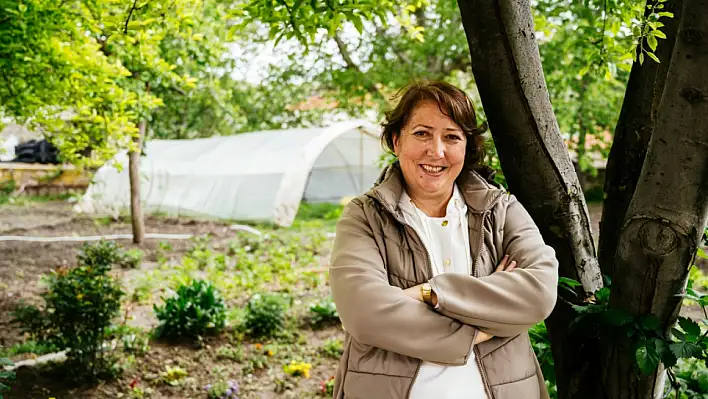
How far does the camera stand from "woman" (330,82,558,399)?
1.62 meters

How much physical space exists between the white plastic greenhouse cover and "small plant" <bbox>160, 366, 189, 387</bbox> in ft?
25.0

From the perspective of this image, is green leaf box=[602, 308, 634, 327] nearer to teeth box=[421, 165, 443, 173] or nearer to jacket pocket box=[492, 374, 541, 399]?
jacket pocket box=[492, 374, 541, 399]

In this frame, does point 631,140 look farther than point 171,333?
No

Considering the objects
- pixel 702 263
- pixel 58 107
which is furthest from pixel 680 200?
pixel 702 263

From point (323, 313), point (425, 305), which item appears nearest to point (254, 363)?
point (323, 313)

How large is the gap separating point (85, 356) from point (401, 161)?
3033 mm

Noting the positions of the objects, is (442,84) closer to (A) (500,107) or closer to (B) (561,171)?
(A) (500,107)

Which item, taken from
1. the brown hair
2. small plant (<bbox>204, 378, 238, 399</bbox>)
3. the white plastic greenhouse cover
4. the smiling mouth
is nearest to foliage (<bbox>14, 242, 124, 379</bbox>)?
small plant (<bbox>204, 378, 238, 399</bbox>)

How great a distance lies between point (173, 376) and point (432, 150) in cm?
312

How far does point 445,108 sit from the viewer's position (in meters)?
1.83

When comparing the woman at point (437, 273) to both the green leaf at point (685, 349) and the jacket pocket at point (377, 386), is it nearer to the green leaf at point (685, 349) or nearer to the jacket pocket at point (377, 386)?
the jacket pocket at point (377, 386)

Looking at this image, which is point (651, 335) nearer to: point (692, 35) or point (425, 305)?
point (425, 305)

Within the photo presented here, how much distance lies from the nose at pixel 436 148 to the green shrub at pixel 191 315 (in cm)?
362

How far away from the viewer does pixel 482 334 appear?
65.4 inches
